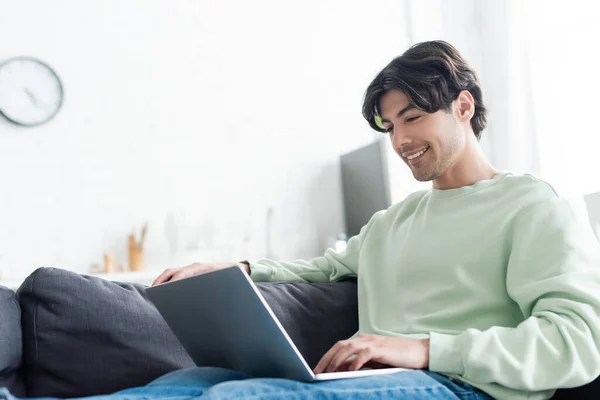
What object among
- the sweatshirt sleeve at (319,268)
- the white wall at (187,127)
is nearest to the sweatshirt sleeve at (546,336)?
the sweatshirt sleeve at (319,268)

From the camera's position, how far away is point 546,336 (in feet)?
3.82

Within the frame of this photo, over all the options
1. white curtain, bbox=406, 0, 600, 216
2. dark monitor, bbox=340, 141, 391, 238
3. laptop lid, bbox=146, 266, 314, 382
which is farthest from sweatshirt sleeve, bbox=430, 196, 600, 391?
dark monitor, bbox=340, 141, 391, 238

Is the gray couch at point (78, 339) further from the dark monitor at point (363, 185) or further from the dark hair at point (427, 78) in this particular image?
the dark monitor at point (363, 185)

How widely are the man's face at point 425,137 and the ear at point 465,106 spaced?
30mm

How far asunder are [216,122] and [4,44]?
1.04 metres

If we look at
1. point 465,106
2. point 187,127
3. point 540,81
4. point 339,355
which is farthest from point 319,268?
point 187,127

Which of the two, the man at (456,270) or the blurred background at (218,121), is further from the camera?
the blurred background at (218,121)

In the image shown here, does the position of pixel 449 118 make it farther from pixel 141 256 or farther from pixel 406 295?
pixel 141 256

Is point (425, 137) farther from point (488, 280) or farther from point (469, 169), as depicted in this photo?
point (488, 280)

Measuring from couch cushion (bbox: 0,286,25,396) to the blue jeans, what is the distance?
1.12 feet

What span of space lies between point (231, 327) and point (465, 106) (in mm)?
729

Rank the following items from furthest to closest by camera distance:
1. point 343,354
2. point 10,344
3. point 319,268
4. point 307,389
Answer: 1. point 319,268
2. point 10,344
3. point 343,354
4. point 307,389

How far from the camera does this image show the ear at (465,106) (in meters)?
1.56

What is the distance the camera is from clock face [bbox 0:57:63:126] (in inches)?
136
